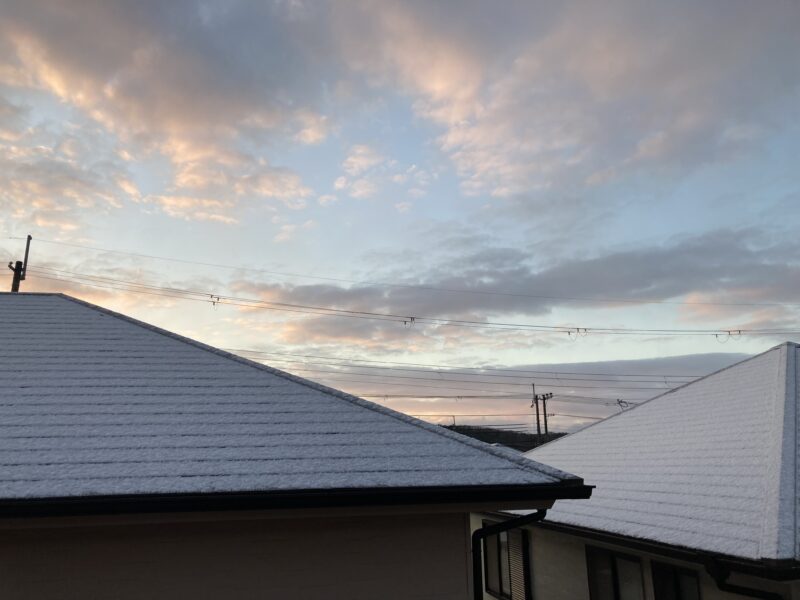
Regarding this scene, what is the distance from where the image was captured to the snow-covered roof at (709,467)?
4.67 m

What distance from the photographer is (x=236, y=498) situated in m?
3.26

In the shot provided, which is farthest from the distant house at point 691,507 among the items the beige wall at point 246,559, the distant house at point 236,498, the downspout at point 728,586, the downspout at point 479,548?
the beige wall at point 246,559

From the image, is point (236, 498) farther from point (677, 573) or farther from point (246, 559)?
point (677, 573)

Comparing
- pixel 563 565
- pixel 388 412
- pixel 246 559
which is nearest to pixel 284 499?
pixel 246 559

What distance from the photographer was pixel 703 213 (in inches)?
459

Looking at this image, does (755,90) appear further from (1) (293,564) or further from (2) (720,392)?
(1) (293,564)

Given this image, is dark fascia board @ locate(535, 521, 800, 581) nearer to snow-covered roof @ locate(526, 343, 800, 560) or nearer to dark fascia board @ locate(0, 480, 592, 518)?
snow-covered roof @ locate(526, 343, 800, 560)

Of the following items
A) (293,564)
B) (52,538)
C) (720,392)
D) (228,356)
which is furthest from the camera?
(720,392)

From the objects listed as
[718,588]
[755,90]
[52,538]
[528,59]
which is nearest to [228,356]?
[52,538]

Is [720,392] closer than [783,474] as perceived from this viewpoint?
No

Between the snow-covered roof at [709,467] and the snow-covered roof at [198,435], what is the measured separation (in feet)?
7.03

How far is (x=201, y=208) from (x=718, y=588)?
1194 centimetres

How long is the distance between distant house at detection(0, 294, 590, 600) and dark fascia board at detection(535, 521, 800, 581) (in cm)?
157

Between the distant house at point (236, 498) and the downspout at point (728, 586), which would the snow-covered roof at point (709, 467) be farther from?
the distant house at point (236, 498)
